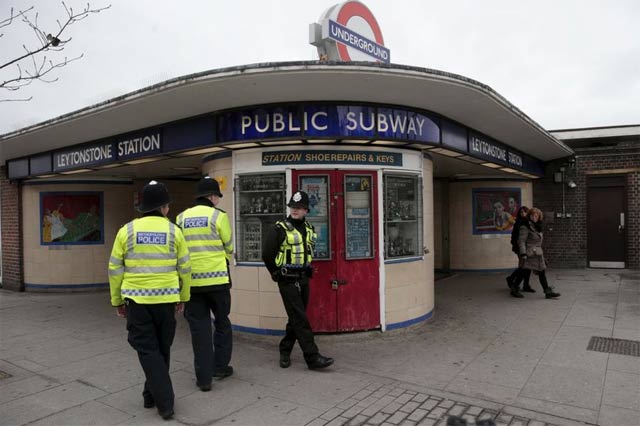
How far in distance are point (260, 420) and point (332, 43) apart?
19.6 ft

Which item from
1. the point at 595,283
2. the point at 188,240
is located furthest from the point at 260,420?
the point at 595,283

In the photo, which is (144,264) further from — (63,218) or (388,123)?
(63,218)

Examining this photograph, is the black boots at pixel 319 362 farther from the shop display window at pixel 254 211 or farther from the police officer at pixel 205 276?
the shop display window at pixel 254 211

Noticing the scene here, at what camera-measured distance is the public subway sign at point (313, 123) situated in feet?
19.6

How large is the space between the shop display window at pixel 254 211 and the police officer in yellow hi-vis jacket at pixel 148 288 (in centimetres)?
238

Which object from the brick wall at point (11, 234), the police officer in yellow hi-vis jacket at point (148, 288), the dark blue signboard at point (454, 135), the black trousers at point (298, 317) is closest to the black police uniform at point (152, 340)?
the police officer in yellow hi-vis jacket at point (148, 288)

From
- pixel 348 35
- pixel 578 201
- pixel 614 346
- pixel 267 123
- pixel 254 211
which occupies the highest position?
pixel 348 35

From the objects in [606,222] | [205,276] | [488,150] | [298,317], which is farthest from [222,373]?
[606,222]

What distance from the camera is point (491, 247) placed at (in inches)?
495

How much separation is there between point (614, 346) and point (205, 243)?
4994mm

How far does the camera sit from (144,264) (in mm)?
3916

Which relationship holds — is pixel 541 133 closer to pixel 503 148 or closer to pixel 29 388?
pixel 503 148

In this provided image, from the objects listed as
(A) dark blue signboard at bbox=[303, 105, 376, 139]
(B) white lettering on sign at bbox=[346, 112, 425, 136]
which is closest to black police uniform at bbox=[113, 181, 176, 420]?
(A) dark blue signboard at bbox=[303, 105, 376, 139]

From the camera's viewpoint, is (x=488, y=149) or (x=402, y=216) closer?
(x=402, y=216)
